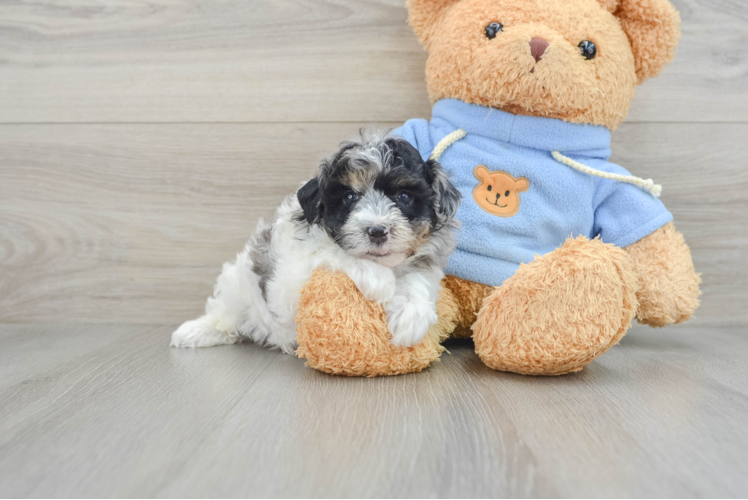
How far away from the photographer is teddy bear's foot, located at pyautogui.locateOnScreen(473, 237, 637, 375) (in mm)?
1300

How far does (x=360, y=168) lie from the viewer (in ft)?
4.15

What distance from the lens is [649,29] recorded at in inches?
Result: 63.2

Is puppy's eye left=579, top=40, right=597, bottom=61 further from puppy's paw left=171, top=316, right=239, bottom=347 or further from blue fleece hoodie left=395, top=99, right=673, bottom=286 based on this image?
puppy's paw left=171, top=316, right=239, bottom=347

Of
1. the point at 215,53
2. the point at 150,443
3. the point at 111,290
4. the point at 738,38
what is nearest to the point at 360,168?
the point at 150,443

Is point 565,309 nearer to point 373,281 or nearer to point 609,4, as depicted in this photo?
point 373,281

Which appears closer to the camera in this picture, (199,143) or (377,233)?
(377,233)

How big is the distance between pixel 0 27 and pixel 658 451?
7.67ft

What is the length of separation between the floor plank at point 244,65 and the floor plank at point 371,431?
2.97 feet

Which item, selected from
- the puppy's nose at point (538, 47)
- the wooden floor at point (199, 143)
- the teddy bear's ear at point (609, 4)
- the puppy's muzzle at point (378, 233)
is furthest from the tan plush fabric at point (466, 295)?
the teddy bear's ear at point (609, 4)

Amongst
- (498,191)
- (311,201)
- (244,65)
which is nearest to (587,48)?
(498,191)

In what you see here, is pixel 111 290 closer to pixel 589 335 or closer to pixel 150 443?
pixel 150 443

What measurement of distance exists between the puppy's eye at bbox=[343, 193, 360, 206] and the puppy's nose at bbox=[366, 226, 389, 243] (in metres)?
0.09

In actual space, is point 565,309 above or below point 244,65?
below

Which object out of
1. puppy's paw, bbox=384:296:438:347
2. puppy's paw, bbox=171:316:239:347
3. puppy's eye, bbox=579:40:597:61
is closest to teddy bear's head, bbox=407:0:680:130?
puppy's eye, bbox=579:40:597:61
